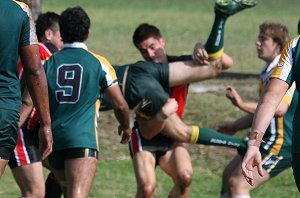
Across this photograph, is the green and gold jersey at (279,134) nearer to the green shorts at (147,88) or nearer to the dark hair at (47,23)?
the green shorts at (147,88)

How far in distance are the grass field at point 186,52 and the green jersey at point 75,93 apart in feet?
8.88

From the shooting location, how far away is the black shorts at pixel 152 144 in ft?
33.6

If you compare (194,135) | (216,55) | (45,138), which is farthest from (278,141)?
(45,138)

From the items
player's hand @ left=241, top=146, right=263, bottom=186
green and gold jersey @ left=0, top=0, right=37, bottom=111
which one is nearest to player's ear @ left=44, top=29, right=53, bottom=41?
green and gold jersey @ left=0, top=0, right=37, bottom=111

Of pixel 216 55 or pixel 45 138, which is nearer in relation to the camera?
pixel 45 138

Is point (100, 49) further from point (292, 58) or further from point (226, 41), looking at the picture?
point (292, 58)

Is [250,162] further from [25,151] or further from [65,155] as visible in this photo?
[25,151]

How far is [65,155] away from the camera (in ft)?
29.0

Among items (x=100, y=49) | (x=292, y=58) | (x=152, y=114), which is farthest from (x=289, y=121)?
(x=100, y=49)

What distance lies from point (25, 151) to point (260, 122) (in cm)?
351

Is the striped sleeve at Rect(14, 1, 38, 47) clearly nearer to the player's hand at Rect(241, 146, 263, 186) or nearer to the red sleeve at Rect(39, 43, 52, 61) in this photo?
the player's hand at Rect(241, 146, 263, 186)

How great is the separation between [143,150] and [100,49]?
1794cm

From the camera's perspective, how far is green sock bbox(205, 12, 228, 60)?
9.68 meters

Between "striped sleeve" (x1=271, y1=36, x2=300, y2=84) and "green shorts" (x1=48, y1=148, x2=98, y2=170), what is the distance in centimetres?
261
